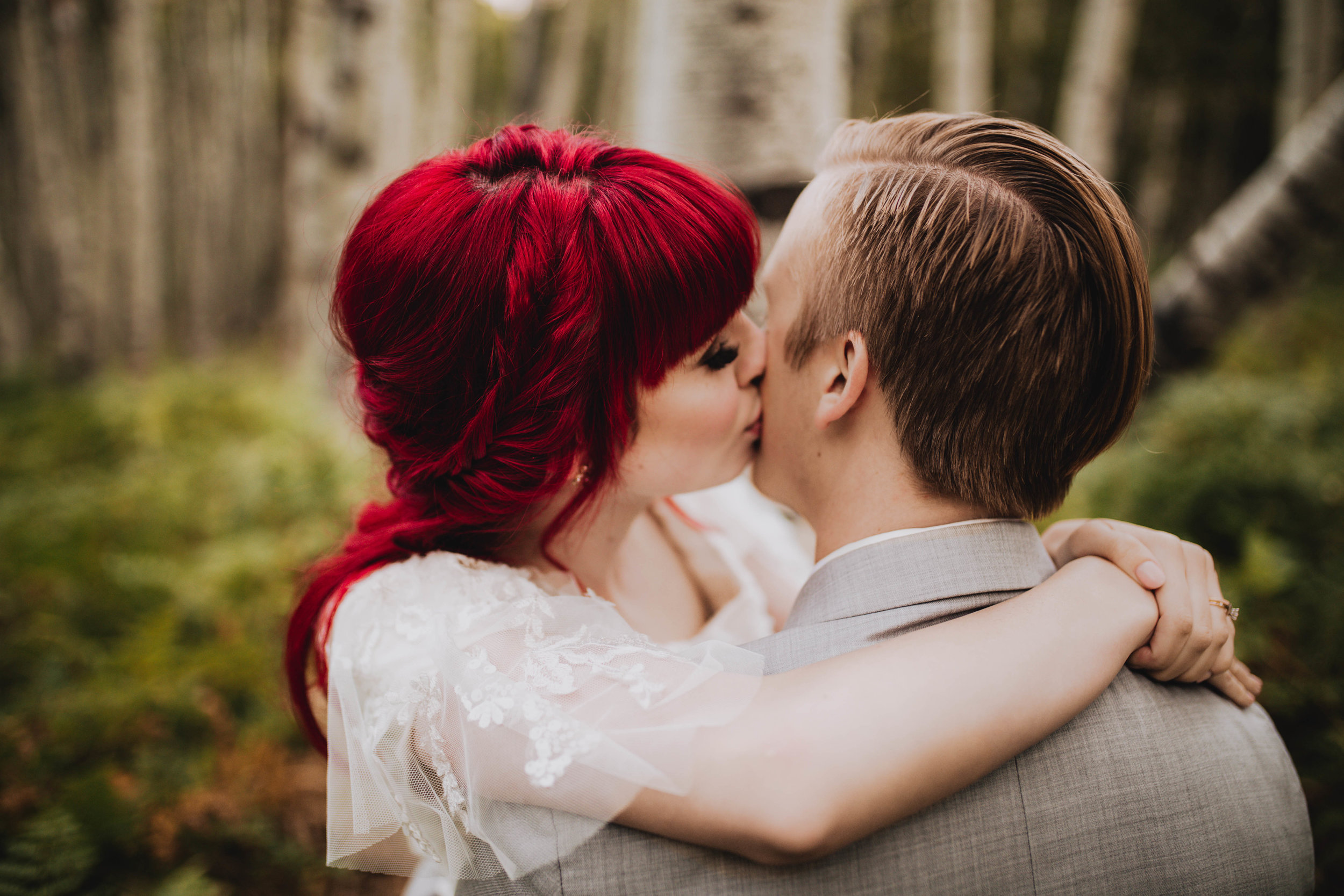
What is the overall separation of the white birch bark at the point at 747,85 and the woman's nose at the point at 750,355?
968 mm

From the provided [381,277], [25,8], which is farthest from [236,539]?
[25,8]

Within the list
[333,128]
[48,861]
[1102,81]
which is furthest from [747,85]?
[1102,81]

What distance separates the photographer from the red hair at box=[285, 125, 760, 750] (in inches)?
55.7

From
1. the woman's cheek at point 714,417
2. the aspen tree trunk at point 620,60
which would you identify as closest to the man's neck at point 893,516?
the woman's cheek at point 714,417

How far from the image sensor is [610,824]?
3.95 ft

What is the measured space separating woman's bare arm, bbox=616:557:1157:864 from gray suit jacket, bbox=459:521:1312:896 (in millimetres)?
89

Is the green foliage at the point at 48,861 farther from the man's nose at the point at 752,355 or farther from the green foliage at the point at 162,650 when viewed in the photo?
the man's nose at the point at 752,355

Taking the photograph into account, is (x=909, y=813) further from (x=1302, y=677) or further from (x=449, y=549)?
(x=1302, y=677)

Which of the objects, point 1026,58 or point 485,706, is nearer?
point 485,706

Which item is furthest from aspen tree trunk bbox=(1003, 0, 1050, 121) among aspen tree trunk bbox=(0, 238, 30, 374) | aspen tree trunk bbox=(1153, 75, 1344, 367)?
aspen tree trunk bbox=(0, 238, 30, 374)

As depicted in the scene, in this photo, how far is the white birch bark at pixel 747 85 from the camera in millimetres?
2451

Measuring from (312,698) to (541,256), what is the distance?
1204mm

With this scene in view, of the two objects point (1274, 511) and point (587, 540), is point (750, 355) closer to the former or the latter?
point (587, 540)

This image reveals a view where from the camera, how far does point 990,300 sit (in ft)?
4.43
